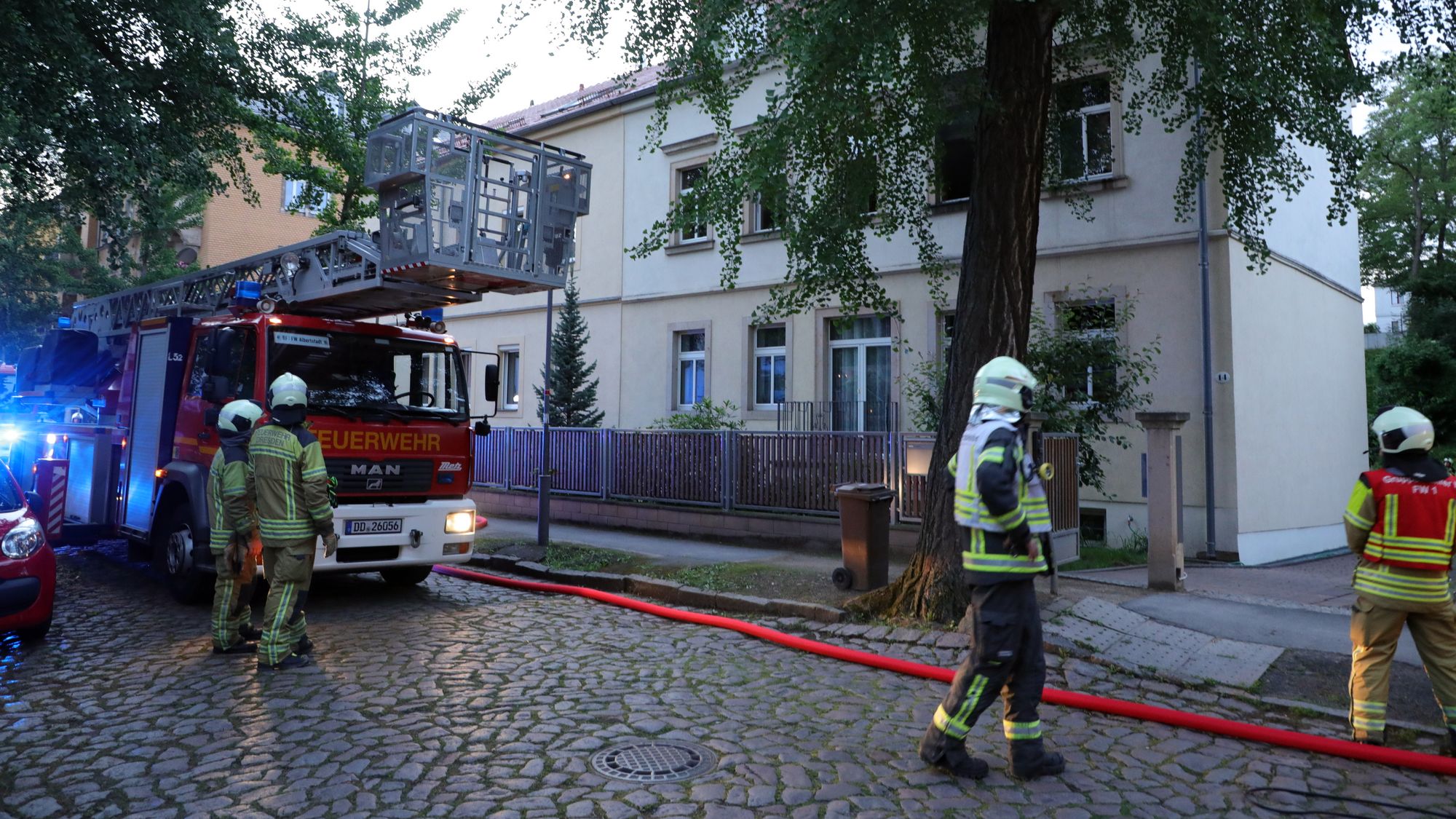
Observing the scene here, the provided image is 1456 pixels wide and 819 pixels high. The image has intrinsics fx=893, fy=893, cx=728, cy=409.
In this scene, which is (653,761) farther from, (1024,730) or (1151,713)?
(1151,713)

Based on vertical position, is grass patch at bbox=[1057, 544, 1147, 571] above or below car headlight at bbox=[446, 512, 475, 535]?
below

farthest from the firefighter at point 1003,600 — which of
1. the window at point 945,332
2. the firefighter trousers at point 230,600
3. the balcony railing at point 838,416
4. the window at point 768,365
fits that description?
the window at point 768,365

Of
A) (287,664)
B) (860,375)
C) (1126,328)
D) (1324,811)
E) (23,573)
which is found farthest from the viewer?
(860,375)

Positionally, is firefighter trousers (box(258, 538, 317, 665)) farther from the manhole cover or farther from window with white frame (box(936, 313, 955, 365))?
window with white frame (box(936, 313, 955, 365))

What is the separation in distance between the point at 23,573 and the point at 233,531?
1.36 metres

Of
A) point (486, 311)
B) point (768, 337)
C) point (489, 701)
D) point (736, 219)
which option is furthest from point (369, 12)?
point (489, 701)

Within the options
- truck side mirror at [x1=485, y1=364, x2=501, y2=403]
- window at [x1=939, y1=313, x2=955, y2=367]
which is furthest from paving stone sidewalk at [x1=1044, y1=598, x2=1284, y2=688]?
window at [x1=939, y1=313, x2=955, y2=367]

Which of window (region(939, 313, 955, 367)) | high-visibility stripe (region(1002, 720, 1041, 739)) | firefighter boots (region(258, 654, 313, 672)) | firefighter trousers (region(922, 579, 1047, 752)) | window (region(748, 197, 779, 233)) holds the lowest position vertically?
firefighter boots (region(258, 654, 313, 672))

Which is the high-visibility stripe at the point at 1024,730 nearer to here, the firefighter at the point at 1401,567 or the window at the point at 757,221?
the firefighter at the point at 1401,567

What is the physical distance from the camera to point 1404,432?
454cm

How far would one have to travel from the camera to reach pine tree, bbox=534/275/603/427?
19094mm

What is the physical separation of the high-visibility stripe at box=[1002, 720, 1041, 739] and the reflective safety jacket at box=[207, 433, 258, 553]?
536 cm

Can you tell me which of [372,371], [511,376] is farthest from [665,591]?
[511,376]

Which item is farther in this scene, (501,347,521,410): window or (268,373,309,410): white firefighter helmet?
(501,347,521,410): window
